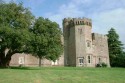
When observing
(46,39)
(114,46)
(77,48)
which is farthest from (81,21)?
(46,39)

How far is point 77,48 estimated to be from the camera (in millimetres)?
48188

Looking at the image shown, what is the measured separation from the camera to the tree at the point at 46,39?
28984 mm

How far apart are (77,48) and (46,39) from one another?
777 inches

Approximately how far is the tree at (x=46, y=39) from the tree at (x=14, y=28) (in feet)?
3.31

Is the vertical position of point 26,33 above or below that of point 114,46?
below

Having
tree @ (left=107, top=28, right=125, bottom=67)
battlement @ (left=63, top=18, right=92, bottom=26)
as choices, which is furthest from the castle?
tree @ (left=107, top=28, right=125, bottom=67)

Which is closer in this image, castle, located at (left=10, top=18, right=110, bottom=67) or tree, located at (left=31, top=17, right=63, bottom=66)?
tree, located at (left=31, top=17, right=63, bottom=66)

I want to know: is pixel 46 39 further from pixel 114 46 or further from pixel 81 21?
pixel 114 46

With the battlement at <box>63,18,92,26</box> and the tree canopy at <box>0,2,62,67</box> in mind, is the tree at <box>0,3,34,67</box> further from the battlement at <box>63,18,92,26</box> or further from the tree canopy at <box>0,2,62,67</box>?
the battlement at <box>63,18,92,26</box>

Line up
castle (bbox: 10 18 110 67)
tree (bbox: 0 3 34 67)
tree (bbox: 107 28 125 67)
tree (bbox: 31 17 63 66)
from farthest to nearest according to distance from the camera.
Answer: tree (bbox: 107 28 125 67), castle (bbox: 10 18 110 67), tree (bbox: 31 17 63 66), tree (bbox: 0 3 34 67)

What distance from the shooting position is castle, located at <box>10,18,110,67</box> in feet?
155

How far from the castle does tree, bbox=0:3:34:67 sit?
50.8 ft

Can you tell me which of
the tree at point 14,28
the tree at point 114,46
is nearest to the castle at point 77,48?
the tree at point 114,46

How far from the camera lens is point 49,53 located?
2967 centimetres
